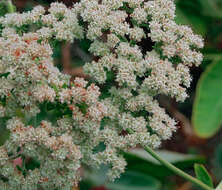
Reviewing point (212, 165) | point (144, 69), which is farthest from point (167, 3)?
point (212, 165)

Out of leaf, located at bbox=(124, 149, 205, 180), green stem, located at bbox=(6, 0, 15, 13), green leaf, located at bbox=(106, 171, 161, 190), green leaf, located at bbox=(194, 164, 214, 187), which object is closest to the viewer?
green leaf, located at bbox=(194, 164, 214, 187)

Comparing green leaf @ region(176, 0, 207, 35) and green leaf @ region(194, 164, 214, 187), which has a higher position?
green leaf @ region(176, 0, 207, 35)

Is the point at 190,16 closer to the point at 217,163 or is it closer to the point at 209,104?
the point at 209,104

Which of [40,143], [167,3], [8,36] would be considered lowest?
[40,143]

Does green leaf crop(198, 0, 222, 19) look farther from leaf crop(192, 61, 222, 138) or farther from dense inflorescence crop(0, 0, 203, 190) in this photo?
dense inflorescence crop(0, 0, 203, 190)

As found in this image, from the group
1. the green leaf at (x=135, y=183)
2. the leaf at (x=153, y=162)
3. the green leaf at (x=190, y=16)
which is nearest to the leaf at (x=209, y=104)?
the leaf at (x=153, y=162)

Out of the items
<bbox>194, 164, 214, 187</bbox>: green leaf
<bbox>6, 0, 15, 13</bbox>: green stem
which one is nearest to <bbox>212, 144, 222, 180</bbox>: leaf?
Answer: <bbox>194, 164, 214, 187</bbox>: green leaf

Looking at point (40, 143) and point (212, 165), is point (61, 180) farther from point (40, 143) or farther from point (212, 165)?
point (212, 165)
